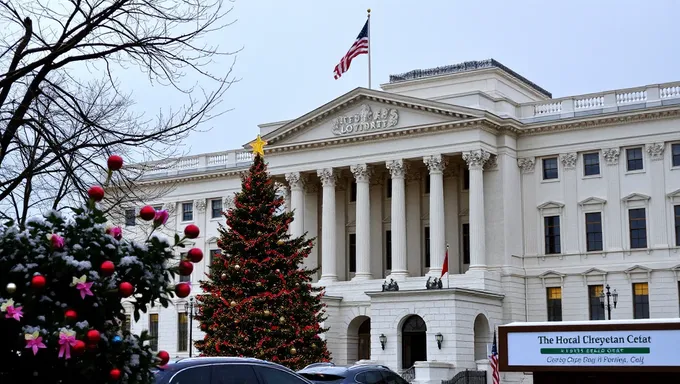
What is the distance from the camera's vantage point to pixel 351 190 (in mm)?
68125

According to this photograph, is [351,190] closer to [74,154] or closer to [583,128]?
[583,128]

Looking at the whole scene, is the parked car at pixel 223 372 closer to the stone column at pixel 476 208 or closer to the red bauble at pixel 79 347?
the red bauble at pixel 79 347

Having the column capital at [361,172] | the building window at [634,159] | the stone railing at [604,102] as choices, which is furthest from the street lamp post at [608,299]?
the column capital at [361,172]

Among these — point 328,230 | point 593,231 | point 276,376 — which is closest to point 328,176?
point 328,230

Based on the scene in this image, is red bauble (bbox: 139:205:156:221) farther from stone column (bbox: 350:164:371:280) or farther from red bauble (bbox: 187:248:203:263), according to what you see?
stone column (bbox: 350:164:371:280)

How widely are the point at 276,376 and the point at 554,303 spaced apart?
1843 inches

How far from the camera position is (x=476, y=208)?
5888 cm

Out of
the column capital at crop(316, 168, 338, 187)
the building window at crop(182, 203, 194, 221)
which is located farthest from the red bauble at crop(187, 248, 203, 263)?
the building window at crop(182, 203, 194, 221)

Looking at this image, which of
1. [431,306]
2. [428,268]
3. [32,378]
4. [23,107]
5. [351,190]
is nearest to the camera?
[32,378]

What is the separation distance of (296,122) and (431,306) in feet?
52.3

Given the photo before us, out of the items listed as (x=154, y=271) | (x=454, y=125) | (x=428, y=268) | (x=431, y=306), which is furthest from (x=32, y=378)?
(x=428, y=268)

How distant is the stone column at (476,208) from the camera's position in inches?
2308

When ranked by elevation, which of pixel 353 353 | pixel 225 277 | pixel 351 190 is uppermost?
pixel 351 190

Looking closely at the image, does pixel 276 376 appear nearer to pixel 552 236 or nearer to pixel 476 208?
pixel 476 208
